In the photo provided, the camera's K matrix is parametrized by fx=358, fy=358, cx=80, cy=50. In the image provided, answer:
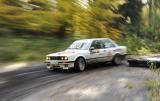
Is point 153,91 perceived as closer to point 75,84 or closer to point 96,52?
point 75,84

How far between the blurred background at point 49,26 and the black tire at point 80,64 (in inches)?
198

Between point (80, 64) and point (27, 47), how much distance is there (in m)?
6.83

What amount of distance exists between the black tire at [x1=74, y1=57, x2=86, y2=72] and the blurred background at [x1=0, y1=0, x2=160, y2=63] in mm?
5038

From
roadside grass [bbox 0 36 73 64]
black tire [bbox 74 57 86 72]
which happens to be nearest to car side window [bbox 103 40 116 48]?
black tire [bbox 74 57 86 72]

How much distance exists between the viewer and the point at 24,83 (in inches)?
512

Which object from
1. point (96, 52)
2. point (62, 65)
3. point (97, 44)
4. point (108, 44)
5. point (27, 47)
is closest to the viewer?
point (62, 65)

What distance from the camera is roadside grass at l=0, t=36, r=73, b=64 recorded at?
1981 centimetres

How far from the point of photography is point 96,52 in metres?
17.2

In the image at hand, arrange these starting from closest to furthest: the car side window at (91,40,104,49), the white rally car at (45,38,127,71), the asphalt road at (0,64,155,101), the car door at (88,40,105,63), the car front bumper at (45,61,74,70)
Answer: the asphalt road at (0,64,155,101) → the car front bumper at (45,61,74,70) → the white rally car at (45,38,127,71) → the car door at (88,40,105,63) → the car side window at (91,40,104,49)

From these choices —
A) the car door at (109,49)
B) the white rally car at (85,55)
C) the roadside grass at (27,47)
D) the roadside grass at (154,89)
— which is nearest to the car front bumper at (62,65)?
the white rally car at (85,55)

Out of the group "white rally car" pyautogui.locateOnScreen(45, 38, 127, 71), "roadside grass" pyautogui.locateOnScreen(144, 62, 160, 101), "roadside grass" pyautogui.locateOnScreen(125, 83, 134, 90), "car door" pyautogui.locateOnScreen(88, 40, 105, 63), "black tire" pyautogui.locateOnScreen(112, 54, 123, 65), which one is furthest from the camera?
"black tire" pyautogui.locateOnScreen(112, 54, 123, 65)

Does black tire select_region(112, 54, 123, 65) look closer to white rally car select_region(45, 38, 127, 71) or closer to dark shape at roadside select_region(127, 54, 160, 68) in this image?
white rally car select_region(45, 38, 127, 71)

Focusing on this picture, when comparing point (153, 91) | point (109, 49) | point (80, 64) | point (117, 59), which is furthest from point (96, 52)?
point (153, 91)

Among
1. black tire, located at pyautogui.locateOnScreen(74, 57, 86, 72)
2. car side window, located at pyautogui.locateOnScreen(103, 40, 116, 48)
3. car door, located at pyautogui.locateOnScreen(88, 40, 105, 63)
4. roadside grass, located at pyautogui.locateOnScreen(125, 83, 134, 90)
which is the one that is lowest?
roadside grass, located at pyautogui.locateOnScreen(125, 83, 134, 90)
